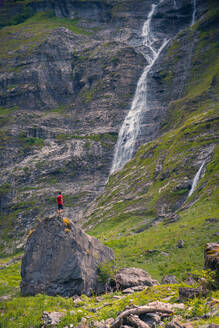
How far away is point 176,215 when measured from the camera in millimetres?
37625

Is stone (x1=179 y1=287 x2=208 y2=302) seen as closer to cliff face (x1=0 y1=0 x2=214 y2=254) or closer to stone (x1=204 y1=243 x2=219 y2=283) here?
stone (x1=204 y1=243 x2=219 y2=283)

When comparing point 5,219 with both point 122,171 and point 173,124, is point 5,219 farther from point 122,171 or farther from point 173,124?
point 173,124

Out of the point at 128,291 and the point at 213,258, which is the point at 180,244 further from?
the point at 213,258

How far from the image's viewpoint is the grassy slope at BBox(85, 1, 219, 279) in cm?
2666

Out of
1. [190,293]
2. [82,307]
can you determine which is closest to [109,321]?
[190,293]

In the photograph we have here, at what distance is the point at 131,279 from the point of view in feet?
58.5

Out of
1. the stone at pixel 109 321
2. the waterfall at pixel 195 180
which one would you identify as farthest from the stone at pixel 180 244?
the waterfall at pixel 195 180

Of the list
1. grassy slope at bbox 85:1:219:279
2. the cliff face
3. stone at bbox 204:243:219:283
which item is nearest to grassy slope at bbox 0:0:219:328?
grassy slope at bbox 85:1:219:279

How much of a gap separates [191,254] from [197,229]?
201 inches

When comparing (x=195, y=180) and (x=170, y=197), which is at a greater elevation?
(x=195, y=180)

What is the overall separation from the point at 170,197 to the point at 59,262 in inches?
1176

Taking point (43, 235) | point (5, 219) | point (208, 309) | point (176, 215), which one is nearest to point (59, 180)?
point (5, 219)

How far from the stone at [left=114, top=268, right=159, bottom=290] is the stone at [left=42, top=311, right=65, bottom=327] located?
4.94m

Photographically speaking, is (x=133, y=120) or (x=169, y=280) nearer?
(x=169, y=280)
